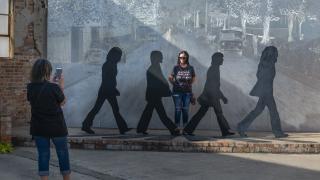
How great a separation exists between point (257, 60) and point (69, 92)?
14.2 feet

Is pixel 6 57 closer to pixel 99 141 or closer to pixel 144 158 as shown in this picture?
pixel 99 141

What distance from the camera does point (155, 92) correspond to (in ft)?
35.1

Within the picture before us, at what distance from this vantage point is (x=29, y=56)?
11.3 meters

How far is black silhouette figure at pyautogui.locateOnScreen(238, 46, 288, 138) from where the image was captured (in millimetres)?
10466

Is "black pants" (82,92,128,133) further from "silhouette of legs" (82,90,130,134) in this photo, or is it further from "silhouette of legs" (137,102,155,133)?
"silhouette of legs" (137,102,155,133)

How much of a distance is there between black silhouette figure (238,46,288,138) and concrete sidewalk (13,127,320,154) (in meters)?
0.63

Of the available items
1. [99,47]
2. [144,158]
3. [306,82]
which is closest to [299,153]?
[306,82]

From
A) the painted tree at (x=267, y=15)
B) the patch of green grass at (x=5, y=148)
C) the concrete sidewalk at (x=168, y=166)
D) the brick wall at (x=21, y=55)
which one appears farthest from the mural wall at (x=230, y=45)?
the patch of green grass at (x=5, y=148)

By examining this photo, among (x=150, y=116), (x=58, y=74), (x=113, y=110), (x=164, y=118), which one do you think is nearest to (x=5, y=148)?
(x=58, y=74)

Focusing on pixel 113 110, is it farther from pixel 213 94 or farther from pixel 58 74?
pixel 213 94

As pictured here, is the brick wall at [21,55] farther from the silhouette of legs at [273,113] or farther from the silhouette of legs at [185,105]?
the silhouette of legs at [273,113]

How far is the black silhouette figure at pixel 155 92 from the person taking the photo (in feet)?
34.6

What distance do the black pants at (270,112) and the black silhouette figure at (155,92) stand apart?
1616 mm

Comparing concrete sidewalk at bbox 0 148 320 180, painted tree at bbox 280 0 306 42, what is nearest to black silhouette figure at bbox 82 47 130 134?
concrete sidewalk at bbox 0 148 320 180
